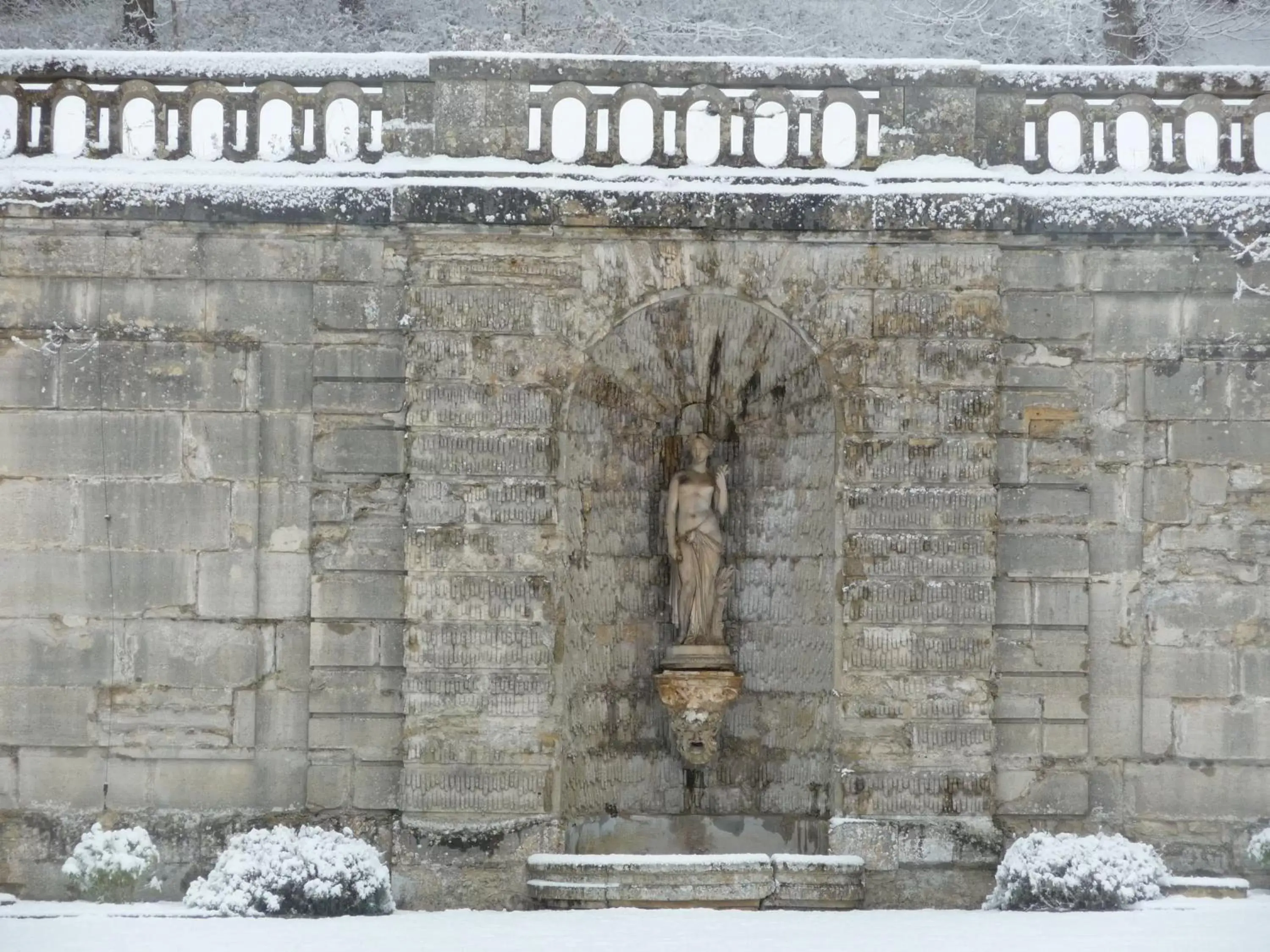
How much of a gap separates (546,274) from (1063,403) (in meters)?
3.30

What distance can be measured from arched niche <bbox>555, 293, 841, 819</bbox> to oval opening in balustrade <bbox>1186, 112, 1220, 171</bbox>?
8.89 ft

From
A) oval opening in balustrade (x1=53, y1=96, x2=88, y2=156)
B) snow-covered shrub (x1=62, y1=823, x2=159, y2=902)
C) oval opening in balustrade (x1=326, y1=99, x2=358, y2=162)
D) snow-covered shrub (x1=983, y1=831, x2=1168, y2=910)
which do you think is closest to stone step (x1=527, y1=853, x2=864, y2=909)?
snow-covered shrub (x1=983, y1=831, x2=1168, y2=910)

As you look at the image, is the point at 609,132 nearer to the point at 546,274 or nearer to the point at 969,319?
the point at 546,274

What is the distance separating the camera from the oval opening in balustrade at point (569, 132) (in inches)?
470

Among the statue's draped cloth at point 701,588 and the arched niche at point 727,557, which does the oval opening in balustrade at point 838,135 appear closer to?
the arched niche at point 727,557

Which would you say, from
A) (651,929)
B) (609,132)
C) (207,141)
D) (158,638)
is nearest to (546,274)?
(609,132)

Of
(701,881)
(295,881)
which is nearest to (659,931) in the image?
(701,881)

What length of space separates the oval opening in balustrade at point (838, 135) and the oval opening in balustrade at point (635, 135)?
107 centimetres

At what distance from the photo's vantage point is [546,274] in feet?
38.9

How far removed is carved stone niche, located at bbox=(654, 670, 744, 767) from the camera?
1241 cm

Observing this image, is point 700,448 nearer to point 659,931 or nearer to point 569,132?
point 569,132

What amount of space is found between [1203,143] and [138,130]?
22.0 feet

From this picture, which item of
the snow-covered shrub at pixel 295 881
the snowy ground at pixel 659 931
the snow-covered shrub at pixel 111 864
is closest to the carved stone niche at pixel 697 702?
the snowy ground at pixel 659 931

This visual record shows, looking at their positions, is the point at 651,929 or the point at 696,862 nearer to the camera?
the point at 651,929
